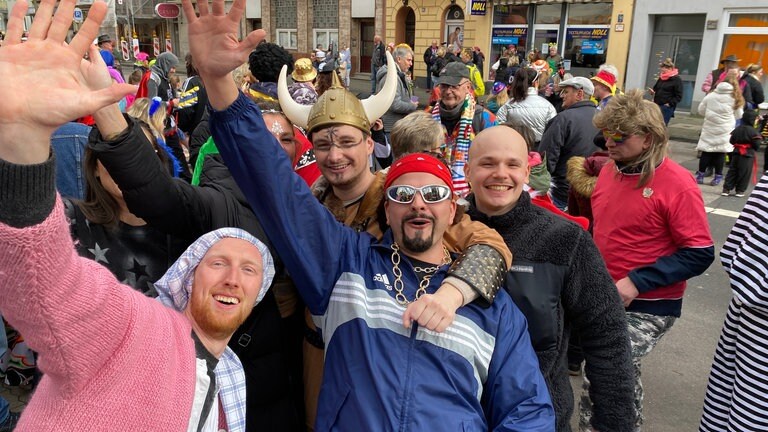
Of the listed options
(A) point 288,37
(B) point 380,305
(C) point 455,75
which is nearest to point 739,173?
(C) point 455,75

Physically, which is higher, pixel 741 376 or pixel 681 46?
pixel 681 46

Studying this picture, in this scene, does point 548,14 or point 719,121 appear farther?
point 548,14

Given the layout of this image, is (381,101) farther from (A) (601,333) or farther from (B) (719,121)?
(B) (719,121)

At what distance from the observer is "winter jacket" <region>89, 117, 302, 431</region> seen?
5.71 feet

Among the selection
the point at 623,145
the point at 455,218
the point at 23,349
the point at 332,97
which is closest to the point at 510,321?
the point at 455,218

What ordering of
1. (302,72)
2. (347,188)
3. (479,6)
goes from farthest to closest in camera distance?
(479,6), (302,72), (347,188)

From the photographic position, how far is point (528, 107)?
6.38 m

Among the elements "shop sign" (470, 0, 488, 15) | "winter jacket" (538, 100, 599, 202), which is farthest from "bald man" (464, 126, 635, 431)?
"shop sign" (470, 0, 488, 15)

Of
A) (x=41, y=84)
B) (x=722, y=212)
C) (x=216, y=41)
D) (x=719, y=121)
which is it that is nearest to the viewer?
(x=41, y=84)

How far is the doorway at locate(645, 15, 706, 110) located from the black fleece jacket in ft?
55.4

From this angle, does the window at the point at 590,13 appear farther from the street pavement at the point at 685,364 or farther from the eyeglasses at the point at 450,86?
the eyeglasses at the point at 450,86

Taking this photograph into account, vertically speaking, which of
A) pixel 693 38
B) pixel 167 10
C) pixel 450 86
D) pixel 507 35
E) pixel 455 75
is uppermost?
pixel 167 10

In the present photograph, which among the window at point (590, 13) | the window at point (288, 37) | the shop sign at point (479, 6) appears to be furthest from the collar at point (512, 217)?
the window at point (288, 37)

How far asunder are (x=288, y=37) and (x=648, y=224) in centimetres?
2832
